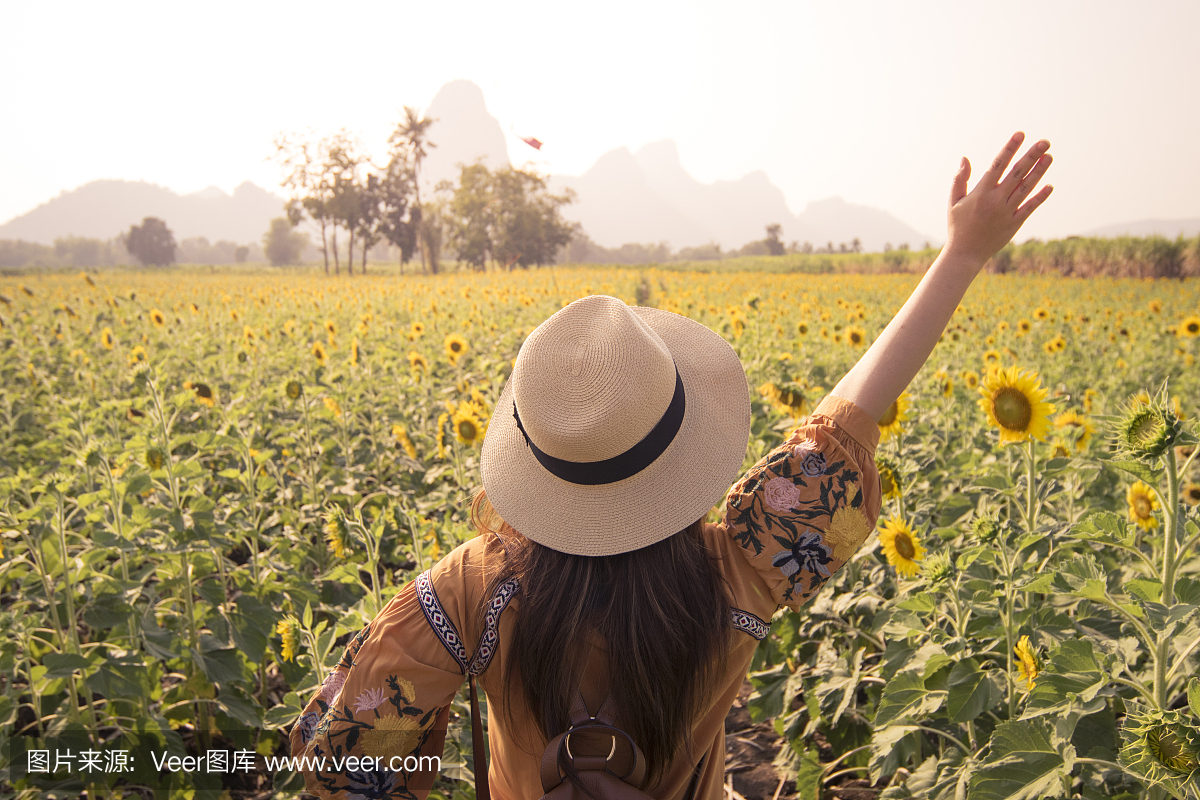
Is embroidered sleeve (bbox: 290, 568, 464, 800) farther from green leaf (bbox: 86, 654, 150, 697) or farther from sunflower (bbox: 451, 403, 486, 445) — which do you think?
sunflower (bbox: 451, 403, 486, 445)

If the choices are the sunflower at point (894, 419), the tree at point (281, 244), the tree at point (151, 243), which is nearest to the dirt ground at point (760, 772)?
the sunflower at point (894, 419)

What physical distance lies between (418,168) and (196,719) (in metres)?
55.9

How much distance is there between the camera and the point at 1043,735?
1.40 meters

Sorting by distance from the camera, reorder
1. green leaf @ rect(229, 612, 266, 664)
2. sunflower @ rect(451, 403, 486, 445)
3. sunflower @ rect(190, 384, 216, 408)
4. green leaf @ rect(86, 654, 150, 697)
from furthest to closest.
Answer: sunflower @ rect(190, 384, 216, 408) → sunflower @ rect(451, 403, 486, 445) → green leaf @ rect(229, 612, 266, 664) → green leaf @ rect(86, 654, 150, 697)

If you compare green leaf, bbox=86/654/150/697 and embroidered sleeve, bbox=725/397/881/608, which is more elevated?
embroidered sleeve, bbox=725/397/881/608

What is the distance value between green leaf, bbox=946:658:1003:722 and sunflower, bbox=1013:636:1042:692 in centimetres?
8

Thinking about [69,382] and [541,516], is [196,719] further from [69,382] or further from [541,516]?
[69,382]

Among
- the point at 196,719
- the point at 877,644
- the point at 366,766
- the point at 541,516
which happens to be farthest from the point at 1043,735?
the point at 196,719

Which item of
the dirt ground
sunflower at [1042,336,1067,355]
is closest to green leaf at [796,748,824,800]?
the dirt ground

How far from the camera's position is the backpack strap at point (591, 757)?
38.5 inches

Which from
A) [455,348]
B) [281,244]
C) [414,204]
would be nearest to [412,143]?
[414,204]

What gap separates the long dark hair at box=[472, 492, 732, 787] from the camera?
1037 mm

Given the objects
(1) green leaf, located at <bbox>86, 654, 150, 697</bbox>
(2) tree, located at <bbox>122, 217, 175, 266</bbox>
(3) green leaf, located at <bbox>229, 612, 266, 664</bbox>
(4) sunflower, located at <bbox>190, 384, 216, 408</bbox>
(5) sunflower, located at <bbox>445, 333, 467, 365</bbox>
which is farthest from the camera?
(2) tree, located at <bbox>122, 217, 175, 266</bbox>

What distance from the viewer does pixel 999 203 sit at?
4.26 feet
